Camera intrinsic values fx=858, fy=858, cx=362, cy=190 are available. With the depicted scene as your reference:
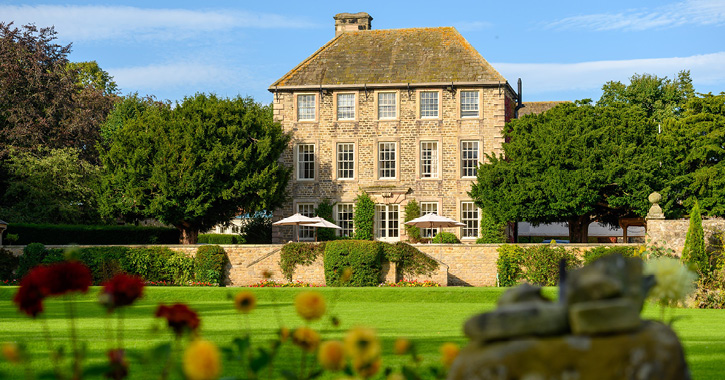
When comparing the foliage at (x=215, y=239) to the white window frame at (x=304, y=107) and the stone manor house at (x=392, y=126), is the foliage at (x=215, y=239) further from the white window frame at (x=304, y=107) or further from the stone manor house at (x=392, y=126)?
the white window frame at (x=304, y=107)

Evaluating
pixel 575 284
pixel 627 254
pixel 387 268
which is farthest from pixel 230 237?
pixel 575 284

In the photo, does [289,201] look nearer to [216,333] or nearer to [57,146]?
[57,146]

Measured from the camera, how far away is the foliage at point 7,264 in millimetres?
30688

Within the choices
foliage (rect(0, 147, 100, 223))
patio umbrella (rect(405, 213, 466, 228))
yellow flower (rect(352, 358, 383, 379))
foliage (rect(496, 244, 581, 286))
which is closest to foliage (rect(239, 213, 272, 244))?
foliage (rect(0, 147, 100, 223))

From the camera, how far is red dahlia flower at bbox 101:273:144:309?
3594 millimetres

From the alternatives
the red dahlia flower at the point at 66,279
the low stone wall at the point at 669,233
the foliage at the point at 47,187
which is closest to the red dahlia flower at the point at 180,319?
the red dahlia flower at the point at 66,279

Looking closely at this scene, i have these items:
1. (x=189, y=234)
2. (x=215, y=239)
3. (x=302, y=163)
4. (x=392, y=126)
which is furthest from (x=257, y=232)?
(x=215, y=239)

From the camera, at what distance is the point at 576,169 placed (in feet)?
116

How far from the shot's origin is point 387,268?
1204 inches

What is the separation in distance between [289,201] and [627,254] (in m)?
17.8

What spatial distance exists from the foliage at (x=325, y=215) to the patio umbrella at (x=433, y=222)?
4.37 meters

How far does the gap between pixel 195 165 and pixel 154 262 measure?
6648 millimetres

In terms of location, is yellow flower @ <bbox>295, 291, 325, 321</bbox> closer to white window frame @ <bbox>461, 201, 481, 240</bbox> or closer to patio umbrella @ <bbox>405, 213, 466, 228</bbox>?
patio umbrella @ <bbox>405, 213, 466, 228</bbox>

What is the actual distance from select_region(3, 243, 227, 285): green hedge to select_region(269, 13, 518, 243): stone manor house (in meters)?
9.11
